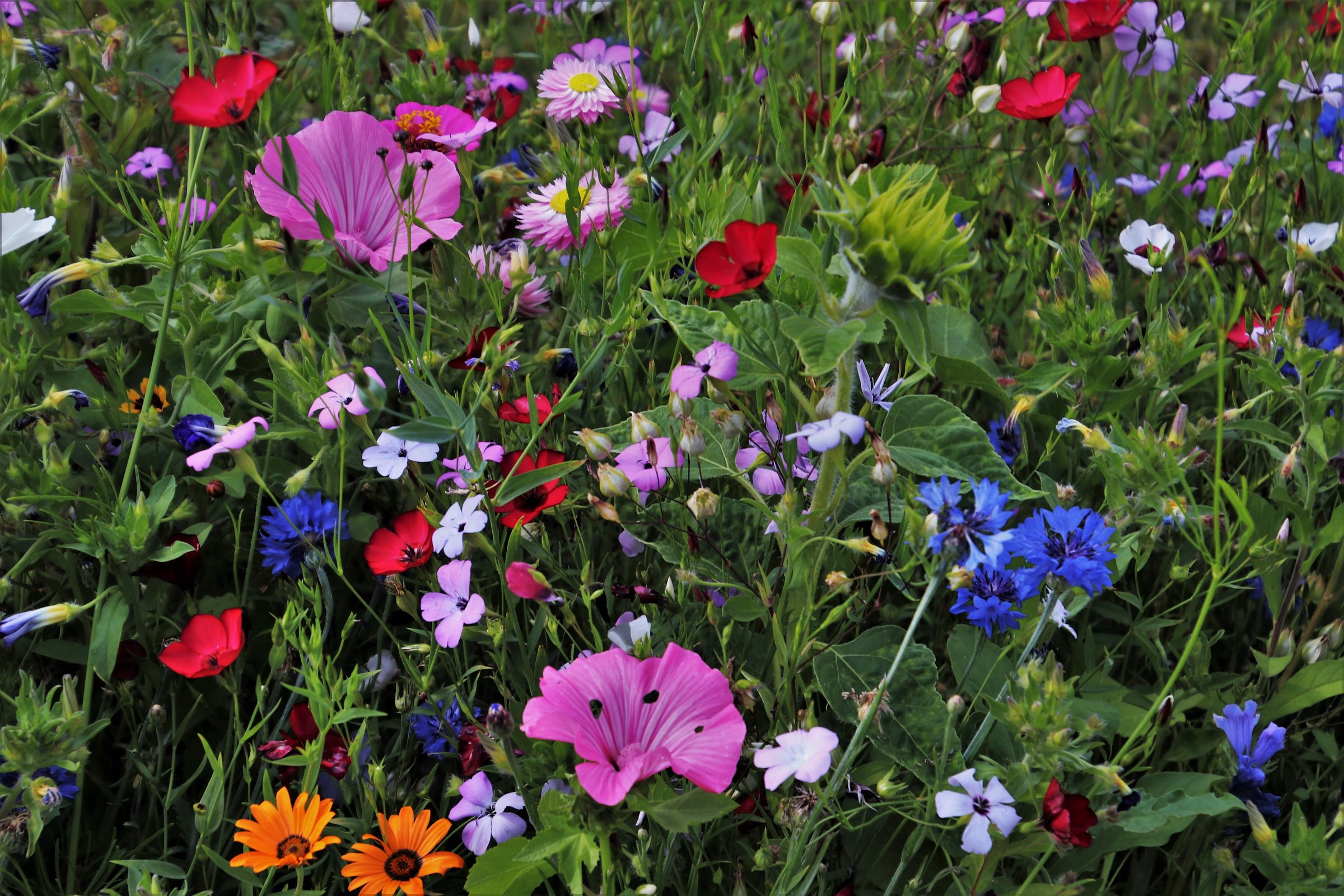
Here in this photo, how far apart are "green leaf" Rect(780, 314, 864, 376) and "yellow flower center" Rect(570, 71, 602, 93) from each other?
0.76 m

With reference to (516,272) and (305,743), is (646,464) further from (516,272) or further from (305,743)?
(305,743)

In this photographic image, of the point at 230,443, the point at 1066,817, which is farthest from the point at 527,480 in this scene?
the point at 1066,817

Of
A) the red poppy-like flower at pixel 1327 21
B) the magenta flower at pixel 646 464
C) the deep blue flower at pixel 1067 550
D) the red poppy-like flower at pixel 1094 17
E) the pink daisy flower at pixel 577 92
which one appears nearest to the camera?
the deep blue flower at pixel 1067 550

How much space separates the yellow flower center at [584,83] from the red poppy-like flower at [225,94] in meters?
0.51

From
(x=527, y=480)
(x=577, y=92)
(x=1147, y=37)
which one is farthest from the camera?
(x=1147, y=37)

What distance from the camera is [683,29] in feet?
6.65

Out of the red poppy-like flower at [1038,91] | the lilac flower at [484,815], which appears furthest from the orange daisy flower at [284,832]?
the red poppy-like flower at [1038,91]

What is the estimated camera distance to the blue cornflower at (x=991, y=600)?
1068 mm

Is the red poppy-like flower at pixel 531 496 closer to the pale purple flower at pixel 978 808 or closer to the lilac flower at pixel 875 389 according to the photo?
the lilac flower at pixel 875 389

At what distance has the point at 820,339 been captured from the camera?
0.85 m

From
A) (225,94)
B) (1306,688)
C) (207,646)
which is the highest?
(225,94)

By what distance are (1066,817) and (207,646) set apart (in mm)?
881

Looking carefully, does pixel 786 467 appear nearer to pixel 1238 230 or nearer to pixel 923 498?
pixel 923 498

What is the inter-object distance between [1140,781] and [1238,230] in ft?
3.42
